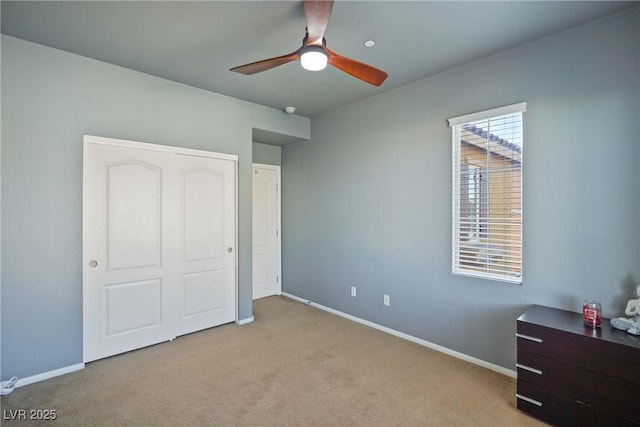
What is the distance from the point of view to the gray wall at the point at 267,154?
5.00 m

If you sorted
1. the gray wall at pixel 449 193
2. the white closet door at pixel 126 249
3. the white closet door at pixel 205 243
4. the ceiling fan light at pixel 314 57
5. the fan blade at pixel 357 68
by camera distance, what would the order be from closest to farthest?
the ceiling fan light at pixel 314 57
the fan blade at pixel 357 68
the gray wall at pixel 449 193
the white closet door at pixel 126 249
the white closet door at pixel 205 243

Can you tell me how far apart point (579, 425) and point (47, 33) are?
4646 millimetres

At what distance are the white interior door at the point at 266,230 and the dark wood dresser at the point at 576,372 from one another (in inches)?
147

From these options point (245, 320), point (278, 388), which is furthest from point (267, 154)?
point (278, 388)

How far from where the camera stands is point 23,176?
2.57 meters

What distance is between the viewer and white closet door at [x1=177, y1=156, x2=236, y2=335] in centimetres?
353

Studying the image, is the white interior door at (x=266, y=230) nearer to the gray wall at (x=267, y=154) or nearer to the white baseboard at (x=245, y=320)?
the gray wall at (x=267, y=154)

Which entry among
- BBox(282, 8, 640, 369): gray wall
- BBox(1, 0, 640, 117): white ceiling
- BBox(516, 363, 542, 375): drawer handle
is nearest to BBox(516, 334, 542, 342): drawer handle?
BBox(516, 363, 542, 375): drawer handle

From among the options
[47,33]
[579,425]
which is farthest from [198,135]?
[579,425]

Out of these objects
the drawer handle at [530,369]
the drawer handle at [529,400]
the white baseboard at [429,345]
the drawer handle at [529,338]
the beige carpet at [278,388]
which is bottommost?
the beige carpet at [278,388]

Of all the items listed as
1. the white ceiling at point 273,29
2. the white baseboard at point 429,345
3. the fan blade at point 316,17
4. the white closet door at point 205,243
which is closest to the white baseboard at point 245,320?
the white closet door at point 205,243

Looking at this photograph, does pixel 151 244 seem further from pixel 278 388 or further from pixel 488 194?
pixel 488 194

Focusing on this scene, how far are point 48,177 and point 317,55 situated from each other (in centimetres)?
249

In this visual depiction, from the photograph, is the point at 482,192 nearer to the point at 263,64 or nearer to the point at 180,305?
the point at 263,64
